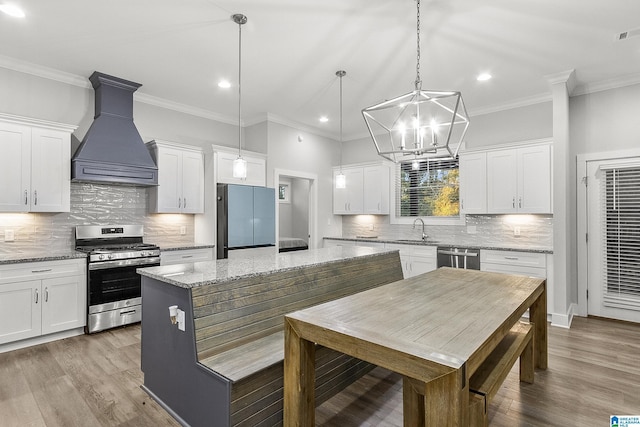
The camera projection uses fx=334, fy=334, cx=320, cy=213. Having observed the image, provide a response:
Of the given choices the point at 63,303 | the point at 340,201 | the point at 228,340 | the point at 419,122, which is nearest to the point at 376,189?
the point at 340,201

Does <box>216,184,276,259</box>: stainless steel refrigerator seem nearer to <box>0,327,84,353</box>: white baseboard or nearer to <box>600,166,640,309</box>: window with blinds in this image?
<box>0,327,84,353</box>: white baseboard

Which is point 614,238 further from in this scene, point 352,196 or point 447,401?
point 447,401

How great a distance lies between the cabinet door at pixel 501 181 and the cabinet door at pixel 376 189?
5.71 feet

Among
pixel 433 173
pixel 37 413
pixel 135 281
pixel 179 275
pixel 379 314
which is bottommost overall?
pixel 37 413

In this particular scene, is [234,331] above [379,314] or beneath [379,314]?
beneath

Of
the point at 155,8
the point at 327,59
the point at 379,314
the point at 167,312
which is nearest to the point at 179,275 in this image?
the point at 167,312

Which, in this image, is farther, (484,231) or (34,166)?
(484,231)

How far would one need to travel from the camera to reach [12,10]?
2.72 m

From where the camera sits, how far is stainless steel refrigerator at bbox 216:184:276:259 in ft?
15.5

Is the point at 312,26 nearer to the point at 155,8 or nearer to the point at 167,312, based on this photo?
the point at 155,8

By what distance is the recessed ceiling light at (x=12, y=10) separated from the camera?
2.67 meters

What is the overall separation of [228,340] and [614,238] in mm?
4695

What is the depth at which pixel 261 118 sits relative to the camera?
5516 millimetres

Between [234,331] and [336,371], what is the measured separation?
0.90 meters
